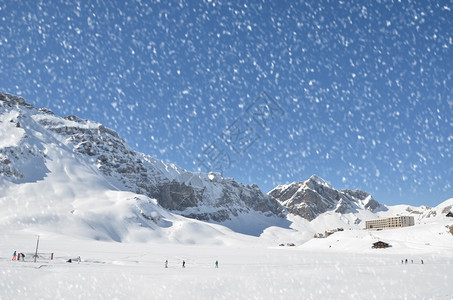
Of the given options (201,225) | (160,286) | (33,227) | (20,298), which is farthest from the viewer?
(201,225)

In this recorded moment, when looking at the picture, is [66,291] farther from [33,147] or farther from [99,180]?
[33,147]

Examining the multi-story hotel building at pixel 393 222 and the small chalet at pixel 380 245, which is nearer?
the small chalet at pixel 380 245

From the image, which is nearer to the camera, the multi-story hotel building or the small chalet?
the small chalet

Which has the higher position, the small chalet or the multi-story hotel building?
the multi-story hotel building

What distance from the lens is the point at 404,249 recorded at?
238 ft

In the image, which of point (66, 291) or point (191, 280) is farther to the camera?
point (191, 280)

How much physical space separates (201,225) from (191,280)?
13702 centimetres

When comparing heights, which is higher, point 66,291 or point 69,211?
point 69,211

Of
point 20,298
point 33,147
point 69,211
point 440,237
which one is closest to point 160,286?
point 20,298

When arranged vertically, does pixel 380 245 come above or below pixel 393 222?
below

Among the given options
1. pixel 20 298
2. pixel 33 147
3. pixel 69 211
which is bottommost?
pixel 20 298

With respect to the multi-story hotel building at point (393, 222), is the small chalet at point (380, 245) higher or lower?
lower

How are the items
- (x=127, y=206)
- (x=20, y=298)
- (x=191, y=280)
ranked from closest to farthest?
(x=20, y=298) < (x=191, y=280) < (x=127, y=206)

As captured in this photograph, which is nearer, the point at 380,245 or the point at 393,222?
the point at 380,245
